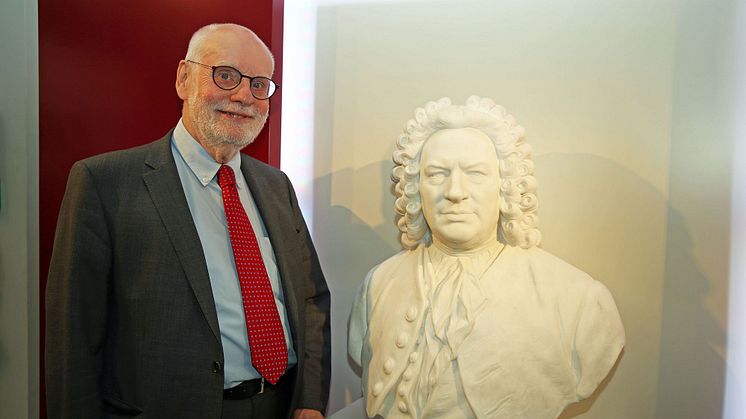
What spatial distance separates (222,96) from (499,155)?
3.23 ft

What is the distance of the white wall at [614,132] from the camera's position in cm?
291

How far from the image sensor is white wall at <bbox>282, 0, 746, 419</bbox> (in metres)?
2.91

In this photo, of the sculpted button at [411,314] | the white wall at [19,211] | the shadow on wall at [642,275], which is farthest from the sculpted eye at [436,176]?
the white wall at [19,211]

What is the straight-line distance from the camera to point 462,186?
7.61 feet

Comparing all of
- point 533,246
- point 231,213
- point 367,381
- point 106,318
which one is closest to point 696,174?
point 533,246

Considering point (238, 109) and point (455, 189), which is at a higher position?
point (238, 109)

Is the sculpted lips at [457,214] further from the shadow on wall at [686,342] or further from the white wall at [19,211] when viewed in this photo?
the white wall at [19,211]

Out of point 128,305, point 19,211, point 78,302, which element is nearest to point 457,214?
point 128,305

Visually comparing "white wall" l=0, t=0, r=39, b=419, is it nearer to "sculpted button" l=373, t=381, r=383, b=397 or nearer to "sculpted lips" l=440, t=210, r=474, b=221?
"sculpted button" l=373, t=381, r=383, b=397

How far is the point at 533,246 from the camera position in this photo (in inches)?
98.0

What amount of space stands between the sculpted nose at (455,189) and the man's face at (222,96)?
0.73 m

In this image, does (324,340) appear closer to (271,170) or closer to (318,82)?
(271,170)

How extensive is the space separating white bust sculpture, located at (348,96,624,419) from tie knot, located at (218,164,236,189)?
62 cm

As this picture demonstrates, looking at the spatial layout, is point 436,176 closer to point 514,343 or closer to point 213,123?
point 514,343
